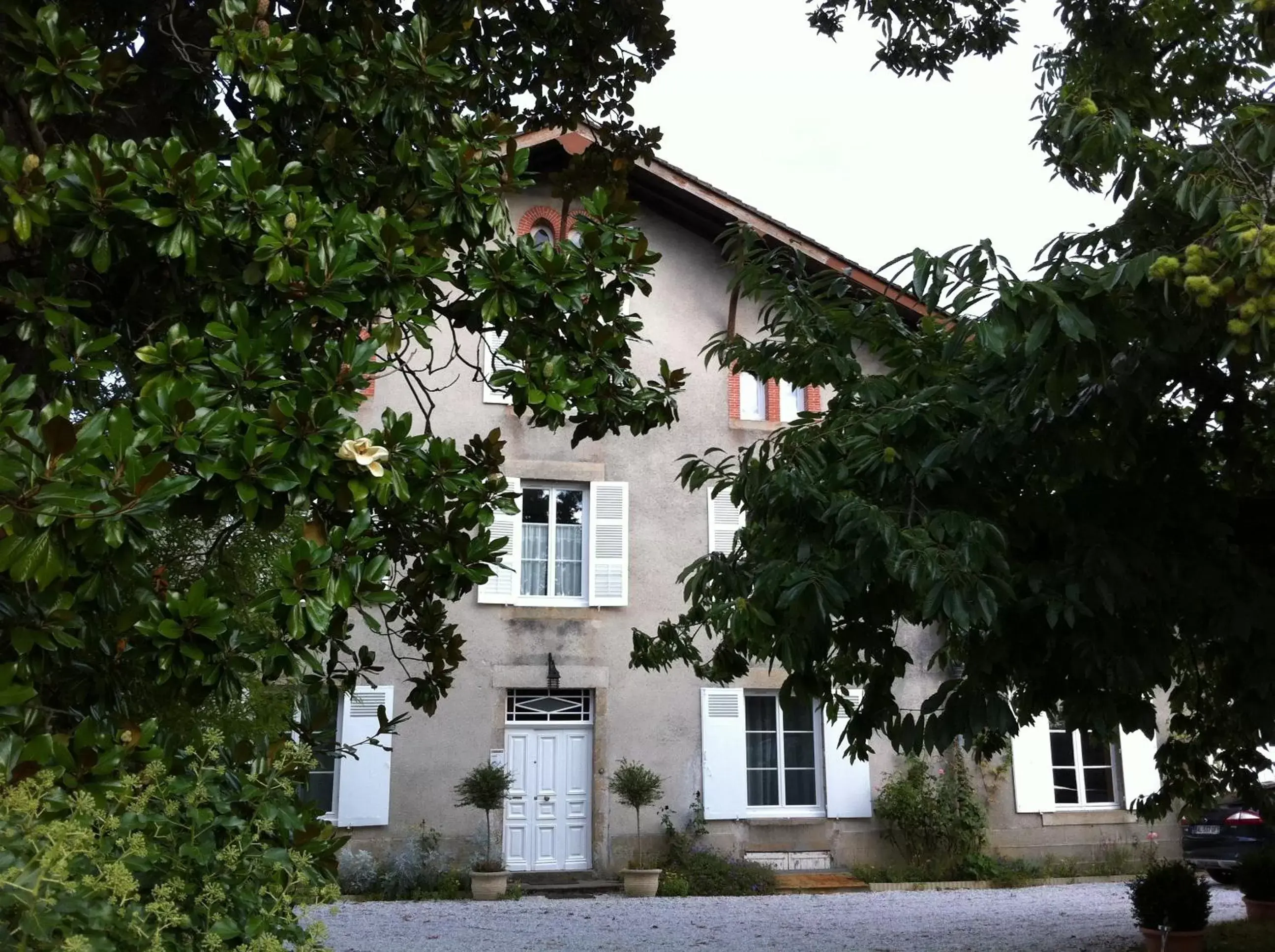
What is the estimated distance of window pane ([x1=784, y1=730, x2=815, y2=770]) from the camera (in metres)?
13.8

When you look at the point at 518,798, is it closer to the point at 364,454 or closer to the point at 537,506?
the point at 537,506

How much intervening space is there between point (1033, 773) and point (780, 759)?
3400mm

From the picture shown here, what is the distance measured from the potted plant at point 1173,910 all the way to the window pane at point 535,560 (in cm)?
755

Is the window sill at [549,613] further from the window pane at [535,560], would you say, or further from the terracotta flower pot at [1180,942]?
the terracotta flower pot at [1180,942]

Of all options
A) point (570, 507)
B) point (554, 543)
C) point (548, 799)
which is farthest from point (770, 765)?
point (570, 507)

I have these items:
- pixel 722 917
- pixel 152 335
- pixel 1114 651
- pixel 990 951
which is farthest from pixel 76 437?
pixel 722 917

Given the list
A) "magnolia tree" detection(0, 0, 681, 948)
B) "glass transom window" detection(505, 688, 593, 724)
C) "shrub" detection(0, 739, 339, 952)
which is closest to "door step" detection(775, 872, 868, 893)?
"glass transom window" detection(505, 688, 593, 724)

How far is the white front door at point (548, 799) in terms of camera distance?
12.9 m

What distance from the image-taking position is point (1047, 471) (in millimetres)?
4570

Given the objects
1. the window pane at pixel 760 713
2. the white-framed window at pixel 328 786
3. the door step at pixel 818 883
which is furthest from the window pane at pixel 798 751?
the white-framed window at pixel 328 786

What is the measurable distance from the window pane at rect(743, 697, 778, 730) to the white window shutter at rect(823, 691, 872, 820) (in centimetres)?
66

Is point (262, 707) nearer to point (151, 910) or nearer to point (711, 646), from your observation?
point (151, 910)

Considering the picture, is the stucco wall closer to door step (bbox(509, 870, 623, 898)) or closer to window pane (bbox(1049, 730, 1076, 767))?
door step (bbox(509, 870, 623, 898))

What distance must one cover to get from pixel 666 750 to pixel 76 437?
11.3 m
